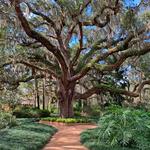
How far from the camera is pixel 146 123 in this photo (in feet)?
32.1

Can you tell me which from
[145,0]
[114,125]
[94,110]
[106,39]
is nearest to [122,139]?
[114,125]

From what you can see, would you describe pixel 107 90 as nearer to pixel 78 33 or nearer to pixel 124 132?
pixel 78 33

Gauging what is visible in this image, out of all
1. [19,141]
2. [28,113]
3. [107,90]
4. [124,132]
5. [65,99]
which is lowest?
[19,141]

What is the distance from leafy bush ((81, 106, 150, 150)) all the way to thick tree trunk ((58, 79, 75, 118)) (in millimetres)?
10860

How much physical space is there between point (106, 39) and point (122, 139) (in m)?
12.1

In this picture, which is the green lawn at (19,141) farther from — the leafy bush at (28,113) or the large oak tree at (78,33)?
the leafy bush at (28,113)

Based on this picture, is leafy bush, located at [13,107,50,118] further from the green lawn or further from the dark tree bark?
the green lawn

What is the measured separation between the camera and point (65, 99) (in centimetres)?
2141

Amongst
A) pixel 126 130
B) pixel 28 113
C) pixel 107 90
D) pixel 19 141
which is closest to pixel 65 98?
pixel 107 90

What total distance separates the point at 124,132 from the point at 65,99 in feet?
39.4

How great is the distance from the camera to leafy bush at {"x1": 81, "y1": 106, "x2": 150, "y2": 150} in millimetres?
9367

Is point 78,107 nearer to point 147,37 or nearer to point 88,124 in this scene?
point 88,124

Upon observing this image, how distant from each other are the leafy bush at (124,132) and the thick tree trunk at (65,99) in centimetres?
1086

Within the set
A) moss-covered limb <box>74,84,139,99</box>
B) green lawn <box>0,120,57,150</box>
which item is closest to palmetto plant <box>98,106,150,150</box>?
green lawn <box>0,120,57,150</box>
